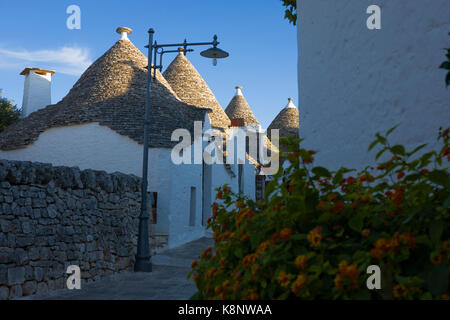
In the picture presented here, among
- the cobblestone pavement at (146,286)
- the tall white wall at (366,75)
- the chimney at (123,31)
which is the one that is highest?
the chimney at (123,31)

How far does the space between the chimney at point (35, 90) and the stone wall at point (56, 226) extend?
34.7 feet

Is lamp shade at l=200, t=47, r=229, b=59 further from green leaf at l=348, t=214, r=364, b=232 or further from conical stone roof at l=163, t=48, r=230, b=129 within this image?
conical stone roof at l=163, t=48, r=230, b=129

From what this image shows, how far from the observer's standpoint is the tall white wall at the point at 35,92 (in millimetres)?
18406

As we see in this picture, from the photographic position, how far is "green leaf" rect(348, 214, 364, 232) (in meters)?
1.99

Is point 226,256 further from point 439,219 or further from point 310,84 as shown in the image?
point 310,84

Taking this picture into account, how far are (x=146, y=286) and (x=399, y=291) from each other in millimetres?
6931

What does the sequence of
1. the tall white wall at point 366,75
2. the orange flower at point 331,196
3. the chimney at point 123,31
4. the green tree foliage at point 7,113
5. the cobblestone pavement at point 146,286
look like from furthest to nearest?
the green tree foliage at point 7,113
the chimney at point 123,31
the cobblestone pavement at point 146,286
the tall white wall at point 366,75
the orange flower at point 331,196

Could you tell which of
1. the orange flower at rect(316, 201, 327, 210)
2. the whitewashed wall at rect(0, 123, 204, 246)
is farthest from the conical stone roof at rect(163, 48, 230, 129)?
the orange flower at rect(316, 201, 327, 210)

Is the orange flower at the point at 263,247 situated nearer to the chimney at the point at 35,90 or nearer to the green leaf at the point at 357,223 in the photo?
the green leaf at the point at 357,223

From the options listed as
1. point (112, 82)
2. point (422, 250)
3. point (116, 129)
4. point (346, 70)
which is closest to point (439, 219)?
point (422, 250)

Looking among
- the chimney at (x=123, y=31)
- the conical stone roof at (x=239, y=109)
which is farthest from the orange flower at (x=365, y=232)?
the conical stone roof at (x=239, y=109)

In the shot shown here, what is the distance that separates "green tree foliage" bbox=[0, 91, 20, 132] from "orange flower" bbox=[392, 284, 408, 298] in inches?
816

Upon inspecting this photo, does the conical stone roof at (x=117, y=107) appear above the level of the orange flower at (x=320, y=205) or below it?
above

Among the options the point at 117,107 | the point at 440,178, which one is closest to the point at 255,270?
the point at 440,178
